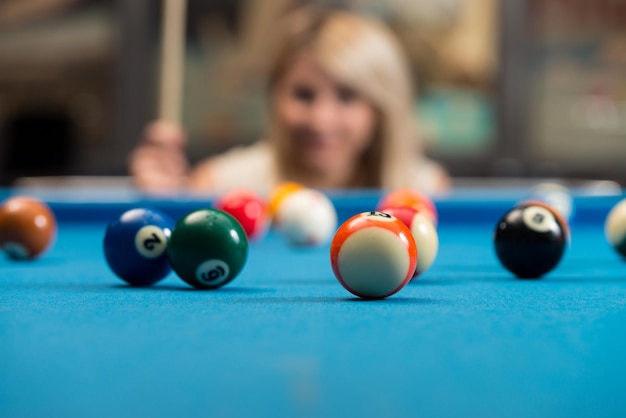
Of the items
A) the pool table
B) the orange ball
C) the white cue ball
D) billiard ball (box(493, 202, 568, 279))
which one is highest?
the orange ball

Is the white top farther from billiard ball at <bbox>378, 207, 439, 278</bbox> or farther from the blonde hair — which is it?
billiard ball at <bbox>378, 207, 439, 278</bbox>

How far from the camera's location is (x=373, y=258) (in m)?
1.69

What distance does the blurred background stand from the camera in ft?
26.8

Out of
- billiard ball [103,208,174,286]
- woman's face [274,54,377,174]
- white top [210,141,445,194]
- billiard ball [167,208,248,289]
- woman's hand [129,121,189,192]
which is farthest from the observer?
white top [210,141,445,194]

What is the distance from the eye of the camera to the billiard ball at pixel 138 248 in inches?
76.7

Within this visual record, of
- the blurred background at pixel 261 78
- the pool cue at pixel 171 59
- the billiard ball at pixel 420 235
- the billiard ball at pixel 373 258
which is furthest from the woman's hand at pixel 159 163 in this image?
the billiard ball at pixel 373 258

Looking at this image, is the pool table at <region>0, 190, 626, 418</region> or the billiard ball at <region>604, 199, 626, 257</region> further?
the billiard ball at <region>604, 199, 626, 257</region>

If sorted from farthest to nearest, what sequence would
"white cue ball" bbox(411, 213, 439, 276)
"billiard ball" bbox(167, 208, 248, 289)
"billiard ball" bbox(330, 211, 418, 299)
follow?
1. "white cue ball" bbox(411, 213, 439, 276)
2. "billiard ball" bbox(167, 208, 248, 289)
3. "billiard ball" bbox(330, 211, 418, 299)

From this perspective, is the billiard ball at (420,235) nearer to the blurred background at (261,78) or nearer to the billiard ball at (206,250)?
the billiard ball at (206,250)

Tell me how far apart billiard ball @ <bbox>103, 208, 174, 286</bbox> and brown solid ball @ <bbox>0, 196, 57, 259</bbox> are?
643 millimetres

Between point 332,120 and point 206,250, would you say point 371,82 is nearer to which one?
point 332,120

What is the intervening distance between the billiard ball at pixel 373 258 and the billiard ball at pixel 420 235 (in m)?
0.28

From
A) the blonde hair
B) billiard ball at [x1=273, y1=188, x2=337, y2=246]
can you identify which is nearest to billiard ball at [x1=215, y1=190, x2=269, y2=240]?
billiard ball at [x1=273, y1=188, x2=337, y2=246]

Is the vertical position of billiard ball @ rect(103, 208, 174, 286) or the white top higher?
the white top
